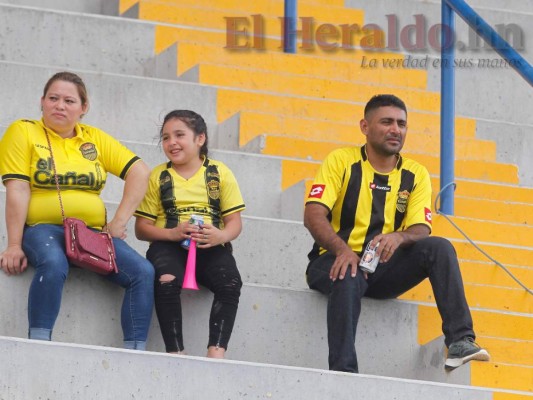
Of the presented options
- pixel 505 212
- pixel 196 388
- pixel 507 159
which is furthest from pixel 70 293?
pixel 507 159

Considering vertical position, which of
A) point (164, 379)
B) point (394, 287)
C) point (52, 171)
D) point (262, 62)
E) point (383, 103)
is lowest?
point (164, 379)

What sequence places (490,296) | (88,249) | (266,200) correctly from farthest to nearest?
(266,200)
(490,296)
(88,249)

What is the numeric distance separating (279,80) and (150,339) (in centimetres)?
265

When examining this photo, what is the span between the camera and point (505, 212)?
708cm

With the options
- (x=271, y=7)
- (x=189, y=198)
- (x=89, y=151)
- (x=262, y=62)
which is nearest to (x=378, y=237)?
(x=189, y=198)

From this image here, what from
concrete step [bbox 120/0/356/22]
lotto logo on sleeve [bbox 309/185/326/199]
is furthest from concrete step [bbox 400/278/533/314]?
concrete step [bbox 120/0/356/22]

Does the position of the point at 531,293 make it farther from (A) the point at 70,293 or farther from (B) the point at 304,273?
(A) the point at 70,293

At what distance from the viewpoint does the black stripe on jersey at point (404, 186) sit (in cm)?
601

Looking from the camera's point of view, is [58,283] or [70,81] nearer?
[58,283]

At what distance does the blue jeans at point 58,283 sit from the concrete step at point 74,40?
2.48 metres

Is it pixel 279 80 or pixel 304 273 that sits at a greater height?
pixel 279 80

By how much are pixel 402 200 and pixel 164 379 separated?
147cm

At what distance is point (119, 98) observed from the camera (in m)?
7.27

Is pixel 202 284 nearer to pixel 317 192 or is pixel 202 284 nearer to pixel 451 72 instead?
pixel 317 192
